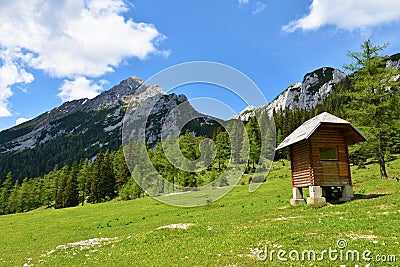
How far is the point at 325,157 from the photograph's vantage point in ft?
89.6

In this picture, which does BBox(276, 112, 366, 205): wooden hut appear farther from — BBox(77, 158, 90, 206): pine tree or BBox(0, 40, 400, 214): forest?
BBox(77, 158, 90, 206): pine tree

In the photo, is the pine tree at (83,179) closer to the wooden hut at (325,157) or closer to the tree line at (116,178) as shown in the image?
the tree line at (116,178)

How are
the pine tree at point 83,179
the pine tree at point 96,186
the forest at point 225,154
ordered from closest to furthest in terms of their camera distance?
the forest at point 225,154
the pine tree at point 96,186
the pine tree at point 83,179

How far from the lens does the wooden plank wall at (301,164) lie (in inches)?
1011

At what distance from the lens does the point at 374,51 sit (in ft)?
120

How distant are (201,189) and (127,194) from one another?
21.7 metres

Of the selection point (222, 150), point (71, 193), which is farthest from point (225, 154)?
point (71, 193)

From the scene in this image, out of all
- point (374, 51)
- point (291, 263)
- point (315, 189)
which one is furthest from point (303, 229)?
point (374, 51)

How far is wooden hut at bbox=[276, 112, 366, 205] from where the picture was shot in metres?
25.0

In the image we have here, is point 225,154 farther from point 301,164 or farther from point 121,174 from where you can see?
point 301,164

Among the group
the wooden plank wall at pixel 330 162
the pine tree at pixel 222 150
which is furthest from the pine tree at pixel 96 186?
the wooden plank wall at pixel 330 162

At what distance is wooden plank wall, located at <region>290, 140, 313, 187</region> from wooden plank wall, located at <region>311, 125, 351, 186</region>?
555mm

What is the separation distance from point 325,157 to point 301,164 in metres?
2.31

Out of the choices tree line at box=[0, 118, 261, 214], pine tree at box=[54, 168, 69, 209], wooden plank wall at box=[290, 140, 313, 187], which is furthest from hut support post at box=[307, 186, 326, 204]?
pine tree at box=[54, 168, 69, 209]
